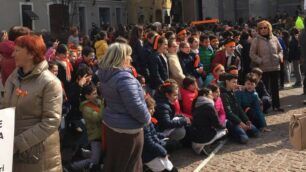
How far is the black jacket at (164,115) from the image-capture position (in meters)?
7.54

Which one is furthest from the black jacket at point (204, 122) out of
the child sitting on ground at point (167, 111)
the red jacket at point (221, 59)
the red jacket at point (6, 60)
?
the red jacket at point (221, 59)

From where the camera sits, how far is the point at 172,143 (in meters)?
7.86

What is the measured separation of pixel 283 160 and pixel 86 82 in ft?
10.6

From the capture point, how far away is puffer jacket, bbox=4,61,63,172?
4.22 metres

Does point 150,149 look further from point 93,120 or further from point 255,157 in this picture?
point 255,157

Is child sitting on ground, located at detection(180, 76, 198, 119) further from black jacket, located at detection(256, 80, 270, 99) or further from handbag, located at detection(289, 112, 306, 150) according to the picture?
handbag, located at detection(289, 112, 306, 150)

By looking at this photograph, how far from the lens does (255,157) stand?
752 centimetres

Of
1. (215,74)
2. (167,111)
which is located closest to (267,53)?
(215,74)

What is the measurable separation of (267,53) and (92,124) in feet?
14.7

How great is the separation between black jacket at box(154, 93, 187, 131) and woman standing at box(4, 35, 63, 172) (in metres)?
3.32

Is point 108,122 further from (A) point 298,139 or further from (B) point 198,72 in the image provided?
(B) point 198,72

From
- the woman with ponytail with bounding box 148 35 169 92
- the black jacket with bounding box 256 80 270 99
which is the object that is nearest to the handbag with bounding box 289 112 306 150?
the woman with ponytail with bounding box 148 35 169 92

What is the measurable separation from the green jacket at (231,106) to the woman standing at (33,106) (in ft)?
15.8

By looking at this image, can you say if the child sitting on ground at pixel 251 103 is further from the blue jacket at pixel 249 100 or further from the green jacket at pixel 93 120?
the green jacket at pixel 93 120
